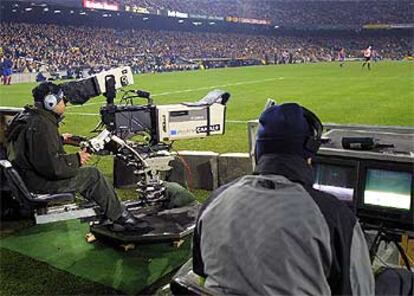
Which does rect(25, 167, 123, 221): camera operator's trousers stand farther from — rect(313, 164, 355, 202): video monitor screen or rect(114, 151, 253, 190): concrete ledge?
rect(313, 164, 355, 202): video monitor screen

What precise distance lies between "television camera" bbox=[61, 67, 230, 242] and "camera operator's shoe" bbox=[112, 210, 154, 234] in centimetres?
11

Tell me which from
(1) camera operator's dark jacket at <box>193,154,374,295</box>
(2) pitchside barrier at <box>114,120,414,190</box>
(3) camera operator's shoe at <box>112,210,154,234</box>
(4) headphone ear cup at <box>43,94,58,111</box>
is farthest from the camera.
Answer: (2) pitchside barrier at <box>114,120,414,190</box>

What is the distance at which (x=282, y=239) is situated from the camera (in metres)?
1.49

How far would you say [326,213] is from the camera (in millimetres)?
1544

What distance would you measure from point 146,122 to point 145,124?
20 millimetres

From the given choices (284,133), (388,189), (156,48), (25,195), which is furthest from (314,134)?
(156,48)

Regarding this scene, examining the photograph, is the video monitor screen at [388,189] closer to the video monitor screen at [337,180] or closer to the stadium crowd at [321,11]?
the video monitor screen at [337,180]

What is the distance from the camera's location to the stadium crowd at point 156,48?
31.6 m

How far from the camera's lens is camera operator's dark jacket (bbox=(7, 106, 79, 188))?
399 centimetres

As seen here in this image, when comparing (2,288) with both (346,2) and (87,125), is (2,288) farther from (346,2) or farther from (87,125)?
(346,2)

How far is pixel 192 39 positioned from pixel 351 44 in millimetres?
16810

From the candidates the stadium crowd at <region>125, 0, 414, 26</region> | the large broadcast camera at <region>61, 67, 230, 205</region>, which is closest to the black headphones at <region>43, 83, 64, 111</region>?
the large broadcast camera at <region>61, 67, 230, 205</region>

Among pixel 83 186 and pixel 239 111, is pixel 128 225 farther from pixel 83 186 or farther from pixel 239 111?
pixel 239 111

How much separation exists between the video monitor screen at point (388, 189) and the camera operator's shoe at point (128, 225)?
2.12 meters
